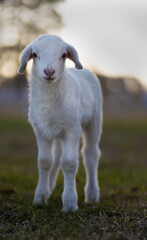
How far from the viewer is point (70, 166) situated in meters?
4.11

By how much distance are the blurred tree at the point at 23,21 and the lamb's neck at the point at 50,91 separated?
59.0ft

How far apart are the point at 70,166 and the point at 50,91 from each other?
89 centimetres

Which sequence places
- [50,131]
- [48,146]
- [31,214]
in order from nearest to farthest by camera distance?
[31,214], [50,131], [48,146]

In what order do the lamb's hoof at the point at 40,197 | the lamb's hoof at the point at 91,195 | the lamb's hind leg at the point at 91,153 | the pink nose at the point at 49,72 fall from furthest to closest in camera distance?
1. the lamb's hind leg at the point at 91,153
2. the lamb's hoof at the point at 91,195
3. the lamb's hoof at the point at 40,197
4. the pink nose at the point at 49,72

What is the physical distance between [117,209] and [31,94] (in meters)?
1.68

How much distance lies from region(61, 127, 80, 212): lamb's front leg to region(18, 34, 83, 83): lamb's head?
0.75 meters

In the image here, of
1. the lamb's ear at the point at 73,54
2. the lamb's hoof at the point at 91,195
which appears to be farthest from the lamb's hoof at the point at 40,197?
the lamb's ear at the point at 73,54

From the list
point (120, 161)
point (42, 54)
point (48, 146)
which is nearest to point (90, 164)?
point (48, 146)

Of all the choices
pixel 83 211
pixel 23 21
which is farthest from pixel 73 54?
pixel 23 21

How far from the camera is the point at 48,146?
4.43 metres

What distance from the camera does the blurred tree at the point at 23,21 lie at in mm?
21562

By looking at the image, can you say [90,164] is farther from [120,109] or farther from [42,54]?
[120,109]

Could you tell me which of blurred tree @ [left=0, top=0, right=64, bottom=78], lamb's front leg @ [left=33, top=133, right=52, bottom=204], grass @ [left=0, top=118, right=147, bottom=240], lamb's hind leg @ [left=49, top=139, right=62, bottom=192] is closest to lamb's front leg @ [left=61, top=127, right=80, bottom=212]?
grass @ [left=0, top=118, right=147, bottom=240]

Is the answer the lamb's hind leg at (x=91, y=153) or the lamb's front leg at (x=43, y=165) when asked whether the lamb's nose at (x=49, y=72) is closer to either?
the lamb's front leg at (x=43, y=165)
